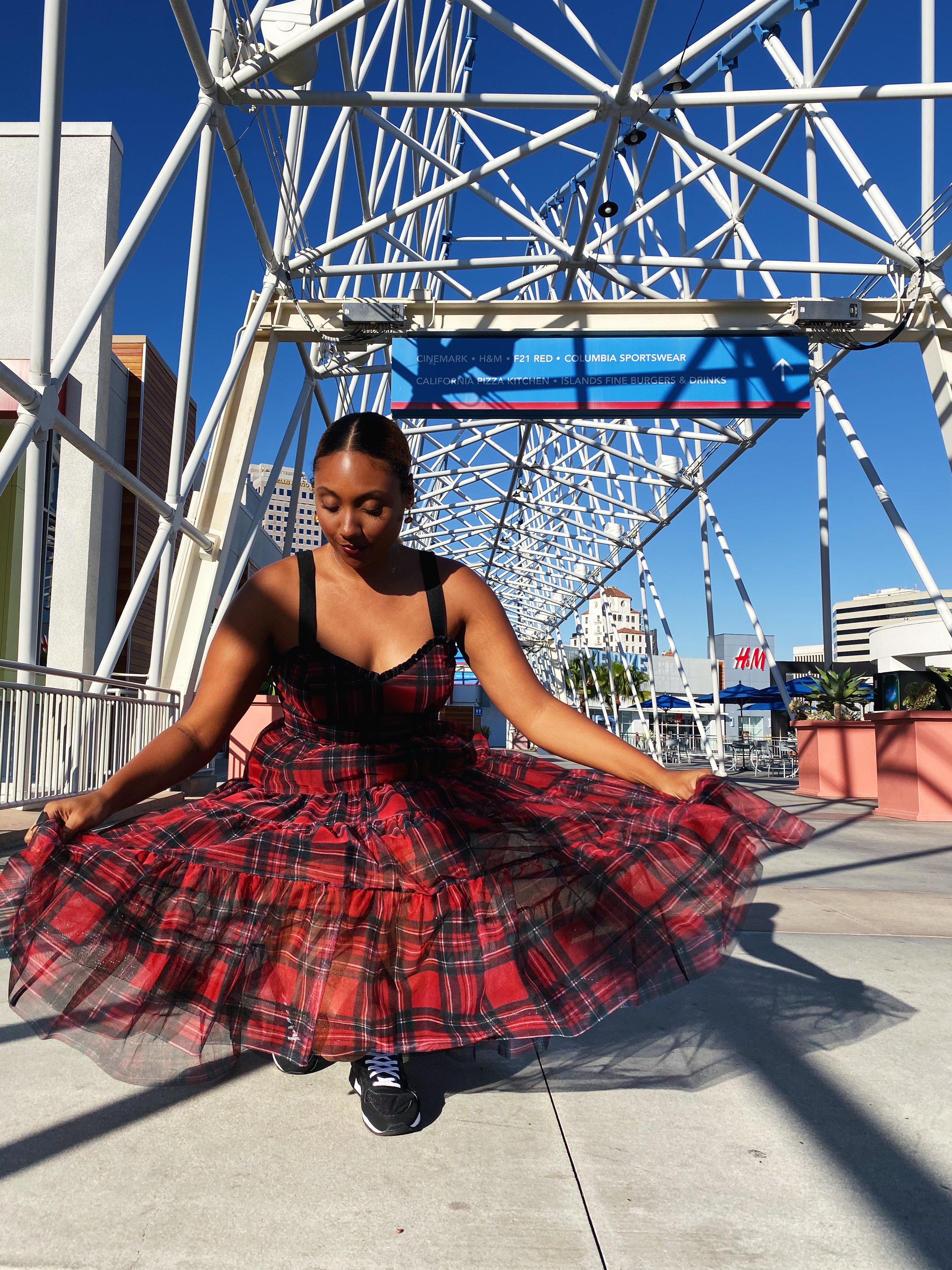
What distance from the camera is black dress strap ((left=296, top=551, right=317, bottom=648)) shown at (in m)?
2.25

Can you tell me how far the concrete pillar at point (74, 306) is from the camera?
44.1ft

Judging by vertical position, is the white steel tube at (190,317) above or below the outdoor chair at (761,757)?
above

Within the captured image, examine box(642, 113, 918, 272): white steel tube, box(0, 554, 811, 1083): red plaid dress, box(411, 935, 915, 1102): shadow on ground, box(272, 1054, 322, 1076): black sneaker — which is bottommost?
box(411, 935, 915, 1102): shadow on ground

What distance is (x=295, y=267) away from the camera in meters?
10.3

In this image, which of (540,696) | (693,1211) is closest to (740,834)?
(540,696)

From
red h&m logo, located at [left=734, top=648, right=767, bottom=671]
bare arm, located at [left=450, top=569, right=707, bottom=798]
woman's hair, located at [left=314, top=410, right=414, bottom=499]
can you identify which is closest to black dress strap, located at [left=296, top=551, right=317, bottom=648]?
woman's hair, located at [left=314, top=410, right=414, bottom=499]

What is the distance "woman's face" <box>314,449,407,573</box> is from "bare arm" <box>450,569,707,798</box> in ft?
0.93

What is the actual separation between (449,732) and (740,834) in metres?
0.82

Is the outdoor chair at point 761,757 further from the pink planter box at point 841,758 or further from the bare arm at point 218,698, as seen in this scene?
the bare arm at point 218,698

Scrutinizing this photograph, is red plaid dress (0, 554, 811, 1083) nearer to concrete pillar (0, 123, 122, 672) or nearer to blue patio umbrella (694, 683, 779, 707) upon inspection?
concrete pillar (0, 123, 122, 672)

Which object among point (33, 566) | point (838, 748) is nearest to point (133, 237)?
point (33, 566)

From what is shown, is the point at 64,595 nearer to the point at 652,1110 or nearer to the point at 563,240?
the point at 563,240

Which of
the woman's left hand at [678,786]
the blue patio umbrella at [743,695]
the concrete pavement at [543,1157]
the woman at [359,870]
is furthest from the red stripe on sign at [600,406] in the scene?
the blue patio umbrella at [743,695]

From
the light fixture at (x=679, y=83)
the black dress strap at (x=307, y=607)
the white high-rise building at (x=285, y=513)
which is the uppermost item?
the white high-rise building at (x=285, y=513)
